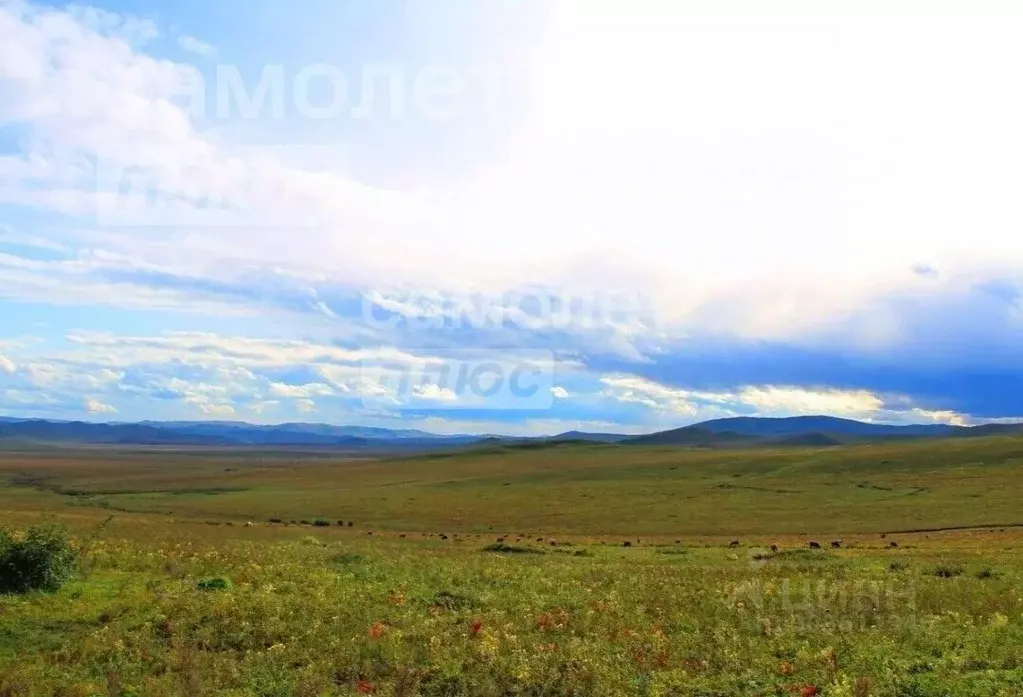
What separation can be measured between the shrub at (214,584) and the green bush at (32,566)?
2.99 meters

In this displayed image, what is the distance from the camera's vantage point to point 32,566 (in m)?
19.1

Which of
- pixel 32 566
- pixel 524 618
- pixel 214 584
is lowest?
pixel 524 618

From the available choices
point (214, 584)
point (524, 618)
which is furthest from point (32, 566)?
point (524, 618)

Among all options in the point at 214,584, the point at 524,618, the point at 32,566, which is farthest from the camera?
the point at 214,584

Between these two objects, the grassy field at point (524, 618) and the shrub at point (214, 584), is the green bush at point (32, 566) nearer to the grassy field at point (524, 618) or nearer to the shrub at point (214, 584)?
the grassy field at point (524, 618)

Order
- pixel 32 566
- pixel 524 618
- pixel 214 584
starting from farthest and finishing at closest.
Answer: pixel 214 584
pixel 32 566
pixel 524 618

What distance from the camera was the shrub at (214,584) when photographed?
19.9 meters

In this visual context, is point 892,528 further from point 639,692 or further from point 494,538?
point 639,692

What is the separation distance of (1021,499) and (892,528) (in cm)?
1936

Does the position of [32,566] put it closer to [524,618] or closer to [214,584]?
[214,584]

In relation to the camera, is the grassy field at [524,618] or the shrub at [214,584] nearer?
the grassy field at [524,618]

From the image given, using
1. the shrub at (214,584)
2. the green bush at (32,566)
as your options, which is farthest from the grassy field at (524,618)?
the green bush at (32,566)

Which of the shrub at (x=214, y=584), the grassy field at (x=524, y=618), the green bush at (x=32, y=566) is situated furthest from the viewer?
the shrub at (x=214, y=584)

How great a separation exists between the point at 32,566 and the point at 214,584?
3952 millimetres
